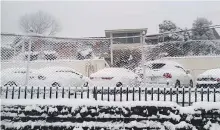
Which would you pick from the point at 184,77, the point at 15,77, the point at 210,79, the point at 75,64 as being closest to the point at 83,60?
the point at 75,64

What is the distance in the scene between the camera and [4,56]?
827cm

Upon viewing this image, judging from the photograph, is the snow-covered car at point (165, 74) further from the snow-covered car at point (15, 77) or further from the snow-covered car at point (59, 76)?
the snow-covered car at point (15, 77)

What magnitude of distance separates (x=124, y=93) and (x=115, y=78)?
304 centimetres

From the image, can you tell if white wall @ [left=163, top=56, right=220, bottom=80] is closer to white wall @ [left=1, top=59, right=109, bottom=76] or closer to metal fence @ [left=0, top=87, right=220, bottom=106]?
white wall @ [left=1, top=59, right=109, bottom=76]

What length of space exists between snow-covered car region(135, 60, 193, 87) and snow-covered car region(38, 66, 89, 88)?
229 centimetres

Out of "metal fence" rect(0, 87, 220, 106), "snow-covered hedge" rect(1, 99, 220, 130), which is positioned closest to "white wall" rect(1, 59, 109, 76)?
"metal fence" rect(0, 87, 220, 106)

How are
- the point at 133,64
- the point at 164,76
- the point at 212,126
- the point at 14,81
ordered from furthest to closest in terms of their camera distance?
1. the point at 164,76
2. the point at 133,64
3. the point at 14,81
4. the point at 212,126

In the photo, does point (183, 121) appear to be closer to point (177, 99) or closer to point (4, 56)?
point (177, 99)

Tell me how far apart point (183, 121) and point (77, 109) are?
7.54ft

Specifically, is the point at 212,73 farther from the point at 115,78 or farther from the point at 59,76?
the point at 59,76

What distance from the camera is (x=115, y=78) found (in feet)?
31.9

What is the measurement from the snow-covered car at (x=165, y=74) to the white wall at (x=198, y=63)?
1.57 feet

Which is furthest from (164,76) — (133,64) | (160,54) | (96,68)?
(96,68)

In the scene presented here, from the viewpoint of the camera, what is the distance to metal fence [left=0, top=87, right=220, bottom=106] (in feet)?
20.2
